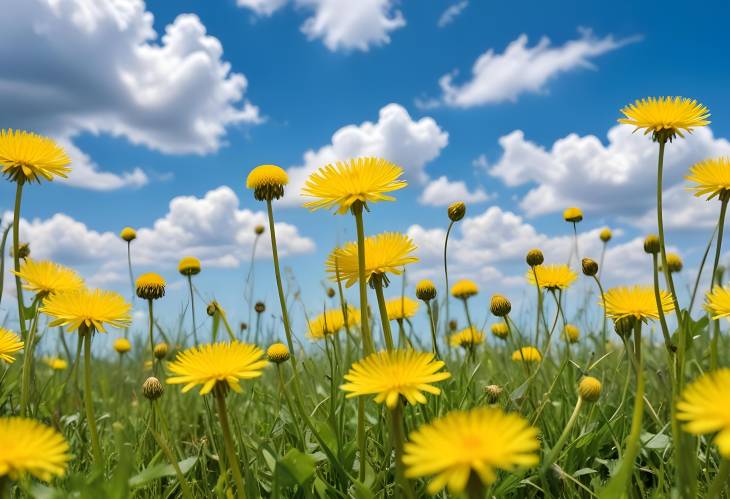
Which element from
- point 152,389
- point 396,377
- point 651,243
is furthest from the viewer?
point 651,243

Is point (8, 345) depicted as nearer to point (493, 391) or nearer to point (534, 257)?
point (493, 391)

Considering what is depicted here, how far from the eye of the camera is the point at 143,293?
2314 millimetres

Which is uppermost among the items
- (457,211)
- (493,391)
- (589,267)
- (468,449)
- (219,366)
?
(457,211)

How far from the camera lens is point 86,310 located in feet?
5.67

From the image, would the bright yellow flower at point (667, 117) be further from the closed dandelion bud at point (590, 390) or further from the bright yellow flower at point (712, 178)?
the closed dandelion bud at point (590, 390)

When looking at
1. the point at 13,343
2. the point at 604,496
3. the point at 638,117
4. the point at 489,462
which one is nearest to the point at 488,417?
the point at 489,462

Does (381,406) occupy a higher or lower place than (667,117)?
lower

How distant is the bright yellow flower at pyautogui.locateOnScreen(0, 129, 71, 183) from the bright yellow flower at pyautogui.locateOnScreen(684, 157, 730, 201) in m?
2.25

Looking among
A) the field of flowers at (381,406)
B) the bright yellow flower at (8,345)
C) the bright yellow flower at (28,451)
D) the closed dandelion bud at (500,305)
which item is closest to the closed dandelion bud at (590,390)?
the field of flowers at (381,406)

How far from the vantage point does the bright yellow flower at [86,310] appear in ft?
5.64

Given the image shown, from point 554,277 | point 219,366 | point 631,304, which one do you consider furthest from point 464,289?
point 219,366

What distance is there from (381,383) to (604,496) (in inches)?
23.2

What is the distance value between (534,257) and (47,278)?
1.97m

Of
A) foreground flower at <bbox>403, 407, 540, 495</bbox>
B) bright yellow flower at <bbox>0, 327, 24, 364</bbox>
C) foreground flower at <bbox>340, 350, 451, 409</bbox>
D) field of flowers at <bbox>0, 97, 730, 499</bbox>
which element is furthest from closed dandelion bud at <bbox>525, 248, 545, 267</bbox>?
bright yellow flower at <bbox>0, 327, 24, 364</bbox>
